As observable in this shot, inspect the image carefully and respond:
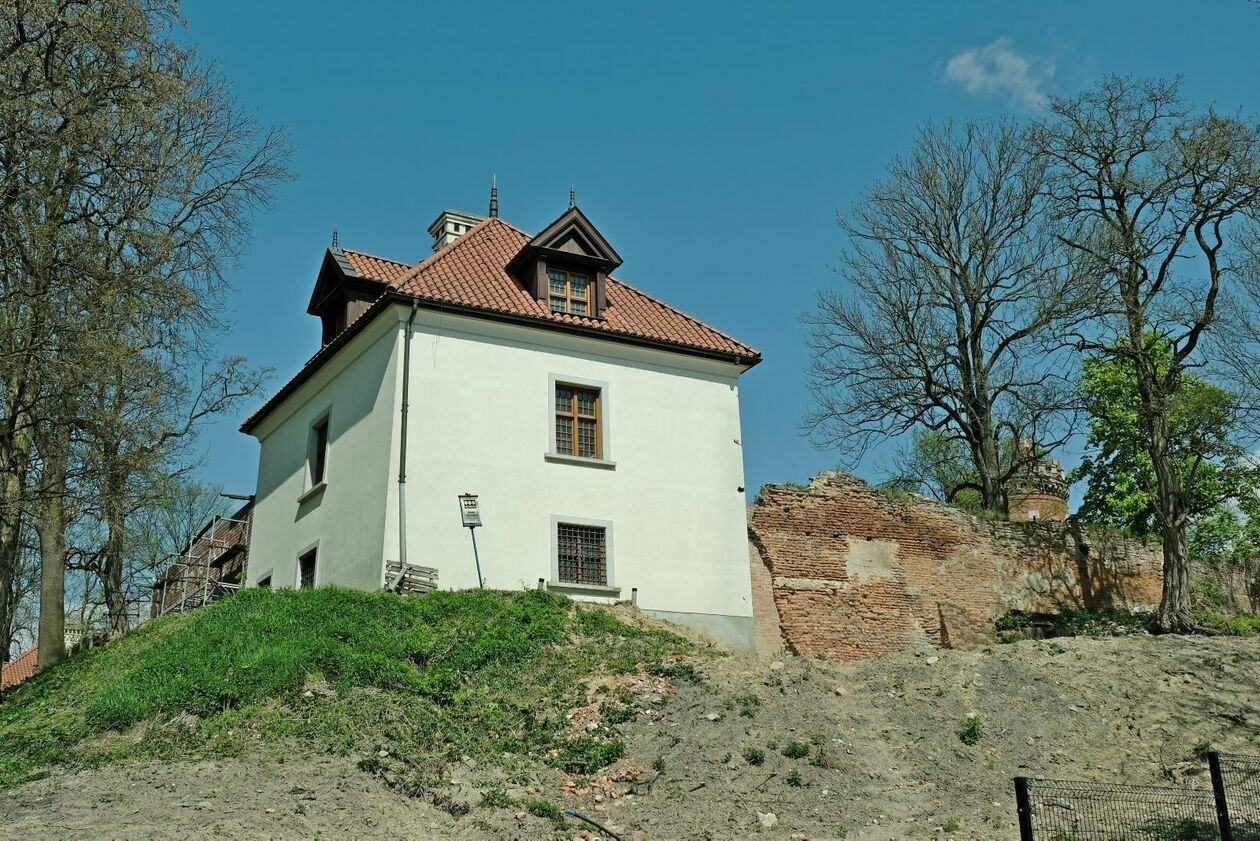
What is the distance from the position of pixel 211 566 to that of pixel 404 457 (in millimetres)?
10604

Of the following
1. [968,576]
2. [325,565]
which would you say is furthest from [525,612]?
[968,576]

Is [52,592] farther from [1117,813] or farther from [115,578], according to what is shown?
[1117,813]

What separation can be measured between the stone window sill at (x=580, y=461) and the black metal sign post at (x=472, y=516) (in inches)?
72.5

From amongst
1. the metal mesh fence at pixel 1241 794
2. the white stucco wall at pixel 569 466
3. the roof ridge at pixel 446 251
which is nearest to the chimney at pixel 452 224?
the roof ridge at pixel 446 251

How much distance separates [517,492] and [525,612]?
3.29m

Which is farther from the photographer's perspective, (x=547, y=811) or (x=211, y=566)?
(x=211, y=566)

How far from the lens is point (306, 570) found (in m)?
25.4

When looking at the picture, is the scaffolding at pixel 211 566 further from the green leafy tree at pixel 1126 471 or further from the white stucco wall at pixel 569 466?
the green leafy tree at pixel 1126 471

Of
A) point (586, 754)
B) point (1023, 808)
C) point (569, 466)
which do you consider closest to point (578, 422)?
point (569, 466)

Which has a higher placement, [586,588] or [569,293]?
[569,293]

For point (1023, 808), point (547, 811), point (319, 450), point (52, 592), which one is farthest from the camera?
point (319, 450)

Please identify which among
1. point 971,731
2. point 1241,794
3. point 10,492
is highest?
point 10,492

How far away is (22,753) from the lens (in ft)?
50.0

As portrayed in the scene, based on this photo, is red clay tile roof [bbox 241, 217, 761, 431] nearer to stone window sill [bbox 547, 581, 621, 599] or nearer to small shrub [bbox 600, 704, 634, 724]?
stone window sill [bbox 547, 581, 621, 599]
